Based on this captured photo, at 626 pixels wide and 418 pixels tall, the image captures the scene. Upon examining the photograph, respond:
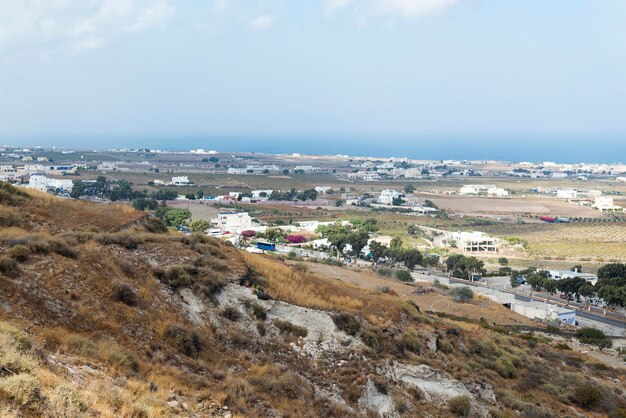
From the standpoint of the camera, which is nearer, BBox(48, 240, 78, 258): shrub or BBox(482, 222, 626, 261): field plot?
BBox(48, 240, 78, 258): shrub

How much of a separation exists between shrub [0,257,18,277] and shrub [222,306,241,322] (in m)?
5.71

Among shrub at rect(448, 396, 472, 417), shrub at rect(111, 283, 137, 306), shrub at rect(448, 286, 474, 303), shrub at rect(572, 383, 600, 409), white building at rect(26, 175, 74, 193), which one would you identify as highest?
shrub at rect(111, 283, 137, 306)

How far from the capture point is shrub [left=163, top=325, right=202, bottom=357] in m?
13.5

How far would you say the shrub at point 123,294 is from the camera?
1402 centimetres

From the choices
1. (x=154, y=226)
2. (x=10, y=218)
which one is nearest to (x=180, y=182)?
(x=154, y=226)

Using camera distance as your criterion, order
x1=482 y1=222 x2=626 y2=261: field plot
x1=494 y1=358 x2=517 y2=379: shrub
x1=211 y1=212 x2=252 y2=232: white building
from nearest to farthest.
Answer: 1. x1=494 y1=358 x2=517 y2=379: shrub
2. x1=211 y1=212 x2=252 y2=232: white building
3. x1=482 y1=222 x2=626 y2=261: field plot

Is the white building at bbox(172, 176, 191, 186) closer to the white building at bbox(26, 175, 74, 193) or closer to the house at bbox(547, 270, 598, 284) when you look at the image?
the white building at bbox(26, 175, 74, 193)

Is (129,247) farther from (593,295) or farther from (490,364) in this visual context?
(593,295)

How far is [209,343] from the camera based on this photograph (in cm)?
1452

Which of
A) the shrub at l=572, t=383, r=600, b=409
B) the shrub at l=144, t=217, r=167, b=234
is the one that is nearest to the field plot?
the shrub at l=572, t=383, r=600, b=409

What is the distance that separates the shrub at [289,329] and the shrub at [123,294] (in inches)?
178

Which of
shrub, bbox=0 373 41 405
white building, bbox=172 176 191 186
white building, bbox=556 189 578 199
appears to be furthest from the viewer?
white building, bbox=556 189 578 199

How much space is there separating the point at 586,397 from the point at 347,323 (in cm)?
973

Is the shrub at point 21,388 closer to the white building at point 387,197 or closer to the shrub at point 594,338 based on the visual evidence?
the shrub at point 594,338
